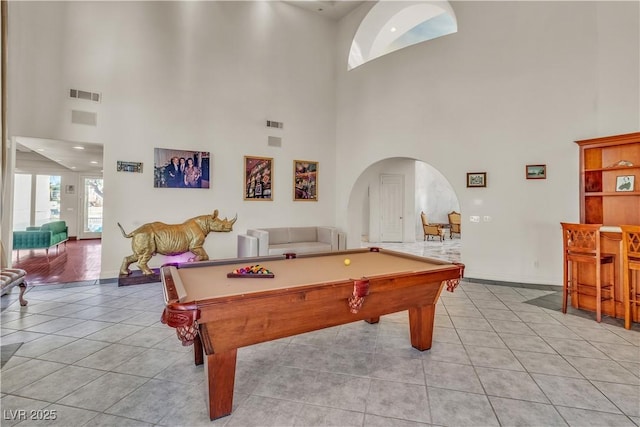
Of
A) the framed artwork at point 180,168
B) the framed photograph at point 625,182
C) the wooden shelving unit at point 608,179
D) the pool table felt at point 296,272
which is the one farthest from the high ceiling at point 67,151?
the framed photograph at point 625,182

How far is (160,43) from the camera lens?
580cm

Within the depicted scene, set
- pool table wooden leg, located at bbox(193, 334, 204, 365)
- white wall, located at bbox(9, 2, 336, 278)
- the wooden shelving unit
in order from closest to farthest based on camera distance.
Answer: pool table wooden leg, located at bbox(193, 334, 204, 365) < the wooden shelving unit < white wall, located at bbox(9, 2, 336, 278)

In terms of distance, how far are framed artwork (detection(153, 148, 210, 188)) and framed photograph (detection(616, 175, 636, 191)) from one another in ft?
23.3

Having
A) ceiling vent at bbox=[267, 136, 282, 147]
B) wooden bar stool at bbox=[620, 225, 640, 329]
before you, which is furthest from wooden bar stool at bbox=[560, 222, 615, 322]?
ceiling vent at bbox=[267, 136, 282, 147]

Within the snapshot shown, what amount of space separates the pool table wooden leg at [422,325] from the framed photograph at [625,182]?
383cm

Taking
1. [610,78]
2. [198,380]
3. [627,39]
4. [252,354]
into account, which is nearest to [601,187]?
[610,78]

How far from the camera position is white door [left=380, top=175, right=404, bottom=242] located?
11258mm

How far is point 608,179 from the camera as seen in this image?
449 centimetres

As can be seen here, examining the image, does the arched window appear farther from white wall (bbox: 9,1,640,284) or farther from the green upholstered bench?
the green upholstered bench

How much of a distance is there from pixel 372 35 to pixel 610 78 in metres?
5.17

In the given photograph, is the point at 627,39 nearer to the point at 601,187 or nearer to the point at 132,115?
the point at 601,187

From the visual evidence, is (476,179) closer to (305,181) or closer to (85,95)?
(305,181)

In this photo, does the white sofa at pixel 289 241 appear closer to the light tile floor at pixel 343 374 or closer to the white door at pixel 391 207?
the light tile floor at pixel 343 374

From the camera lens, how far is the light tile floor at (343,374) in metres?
2.01
